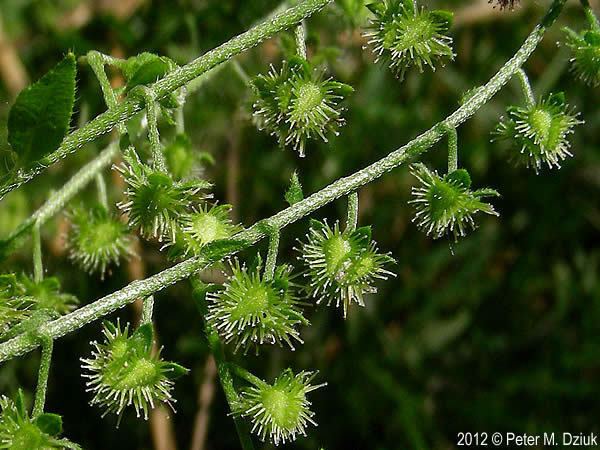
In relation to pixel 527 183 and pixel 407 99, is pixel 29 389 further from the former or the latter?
pixel 527 183

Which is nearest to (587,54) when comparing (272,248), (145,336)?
(272,248)

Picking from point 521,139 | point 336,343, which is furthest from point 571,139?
point 521,139

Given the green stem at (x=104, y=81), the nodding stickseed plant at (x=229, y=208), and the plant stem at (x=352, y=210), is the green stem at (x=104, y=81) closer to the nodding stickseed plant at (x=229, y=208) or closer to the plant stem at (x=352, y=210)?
the nodding stickseed plant at (x=229, y=208)

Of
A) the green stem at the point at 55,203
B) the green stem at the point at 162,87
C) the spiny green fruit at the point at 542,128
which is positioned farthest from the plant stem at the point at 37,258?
the spiny green fruit at the point at 542,128

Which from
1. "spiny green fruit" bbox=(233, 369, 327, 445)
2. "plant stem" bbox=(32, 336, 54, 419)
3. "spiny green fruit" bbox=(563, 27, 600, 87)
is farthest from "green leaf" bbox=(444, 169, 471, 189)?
"plant stem" bbox=(32, 336, 54, 419)

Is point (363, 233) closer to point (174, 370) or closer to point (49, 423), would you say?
point (174, 370)

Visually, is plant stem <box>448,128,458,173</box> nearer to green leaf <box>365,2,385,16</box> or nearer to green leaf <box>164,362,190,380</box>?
green leaf <box>365,2,385,16</box>
